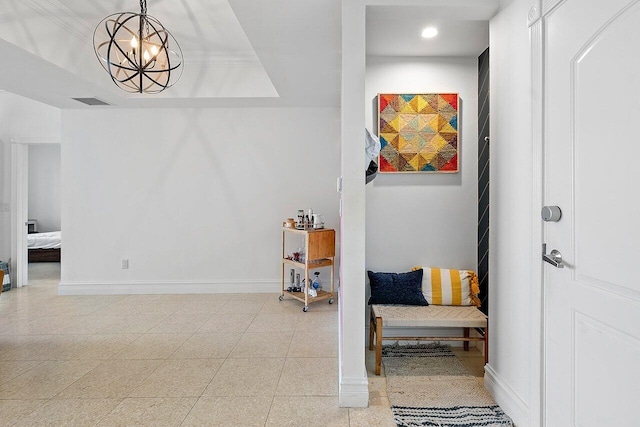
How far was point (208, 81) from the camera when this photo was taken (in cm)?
411

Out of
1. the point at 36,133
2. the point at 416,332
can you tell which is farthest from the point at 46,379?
the point at 36,133

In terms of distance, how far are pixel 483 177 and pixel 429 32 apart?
1.14 meters

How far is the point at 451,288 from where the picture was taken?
271cm

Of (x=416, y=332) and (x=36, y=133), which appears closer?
(x=416, y=332)

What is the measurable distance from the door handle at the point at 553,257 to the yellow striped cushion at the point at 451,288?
1117 mm

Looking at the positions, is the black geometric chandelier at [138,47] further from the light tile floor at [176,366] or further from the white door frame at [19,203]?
the white door frame at [19,203]

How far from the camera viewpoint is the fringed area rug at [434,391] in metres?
Answer: 1.94

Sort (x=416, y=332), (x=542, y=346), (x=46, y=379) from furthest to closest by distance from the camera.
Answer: (x=416, y=332)
(x=46, y=379)
(x=542, y=346)

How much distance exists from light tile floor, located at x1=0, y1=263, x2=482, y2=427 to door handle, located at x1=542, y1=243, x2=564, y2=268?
1167 mm

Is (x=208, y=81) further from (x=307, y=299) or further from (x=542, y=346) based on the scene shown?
(x=542, y=346)

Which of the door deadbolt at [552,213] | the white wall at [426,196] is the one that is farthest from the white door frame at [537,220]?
the white wall at [426,196]

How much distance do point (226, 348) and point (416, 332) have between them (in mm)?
1523

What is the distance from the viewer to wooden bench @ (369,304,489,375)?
243cm

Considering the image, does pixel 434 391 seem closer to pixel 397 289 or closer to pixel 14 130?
pixel 397 289
